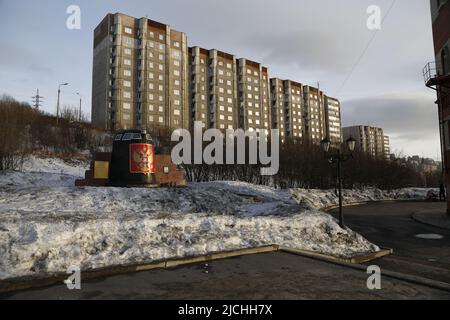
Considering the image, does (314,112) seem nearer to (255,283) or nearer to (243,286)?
(255,283)

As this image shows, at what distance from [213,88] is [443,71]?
226 feet

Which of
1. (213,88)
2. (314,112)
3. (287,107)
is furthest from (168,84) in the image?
(314,112)

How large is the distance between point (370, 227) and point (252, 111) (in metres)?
78.3

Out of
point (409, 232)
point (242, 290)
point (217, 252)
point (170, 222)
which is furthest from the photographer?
point (409, 232)

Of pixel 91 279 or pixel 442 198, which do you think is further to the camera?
pixel 442 198

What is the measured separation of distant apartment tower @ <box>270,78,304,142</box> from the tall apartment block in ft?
261

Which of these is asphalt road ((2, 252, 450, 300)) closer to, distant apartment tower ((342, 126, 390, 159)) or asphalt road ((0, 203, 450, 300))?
asphalt road ((0, 203, 450, 300))

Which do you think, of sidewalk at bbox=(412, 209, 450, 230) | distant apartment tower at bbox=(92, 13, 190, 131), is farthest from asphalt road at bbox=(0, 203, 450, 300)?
distant apartment tower at bbox=(92, 13, 190, 131)

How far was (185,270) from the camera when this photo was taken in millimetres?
8023

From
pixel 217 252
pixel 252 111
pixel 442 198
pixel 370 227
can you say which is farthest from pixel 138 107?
pixel 217 252

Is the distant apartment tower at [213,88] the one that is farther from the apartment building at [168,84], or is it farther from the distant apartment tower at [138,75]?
the distant apartment tower at [138,75]

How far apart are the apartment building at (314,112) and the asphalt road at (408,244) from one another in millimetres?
91017

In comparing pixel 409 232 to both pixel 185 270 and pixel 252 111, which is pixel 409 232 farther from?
pixel 252 111

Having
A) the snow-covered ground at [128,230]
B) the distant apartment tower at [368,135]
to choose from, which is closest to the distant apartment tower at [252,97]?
the distant apartment tower at [368,135]
